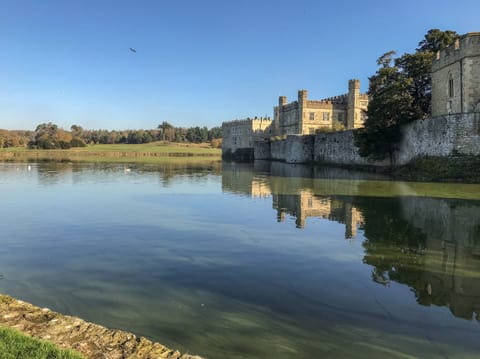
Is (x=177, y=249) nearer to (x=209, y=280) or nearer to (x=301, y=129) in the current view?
(x=209, y=280)

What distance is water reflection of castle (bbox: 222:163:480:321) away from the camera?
22.8 feet

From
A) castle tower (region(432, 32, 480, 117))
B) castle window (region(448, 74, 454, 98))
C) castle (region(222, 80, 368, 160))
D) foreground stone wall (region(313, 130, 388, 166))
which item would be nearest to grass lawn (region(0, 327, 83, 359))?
castle tower (region(432, 32, 480, 117))

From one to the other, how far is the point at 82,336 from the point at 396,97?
30.6 m

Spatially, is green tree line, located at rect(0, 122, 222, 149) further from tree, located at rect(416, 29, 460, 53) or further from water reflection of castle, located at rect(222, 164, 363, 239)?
water reflection of castle, located at rect(222, 164, 363, 239)

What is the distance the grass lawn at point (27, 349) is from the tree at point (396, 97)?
30620 mm

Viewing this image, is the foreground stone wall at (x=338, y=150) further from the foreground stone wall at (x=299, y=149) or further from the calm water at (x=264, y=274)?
the calm water at (x=264, y=274)

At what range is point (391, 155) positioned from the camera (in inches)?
1308

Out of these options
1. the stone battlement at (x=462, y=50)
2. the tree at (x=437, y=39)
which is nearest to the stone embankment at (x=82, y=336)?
the stone battlement at (x=462, y=50)

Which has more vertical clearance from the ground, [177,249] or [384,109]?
[384,109]

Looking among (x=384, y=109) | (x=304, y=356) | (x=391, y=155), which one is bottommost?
(x=304, y=356)

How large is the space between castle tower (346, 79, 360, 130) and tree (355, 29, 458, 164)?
23.8 m

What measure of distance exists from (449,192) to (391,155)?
48.0 ft

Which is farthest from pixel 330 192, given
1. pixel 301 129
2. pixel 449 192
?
pixel 301 129

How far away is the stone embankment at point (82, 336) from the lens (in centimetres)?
430
